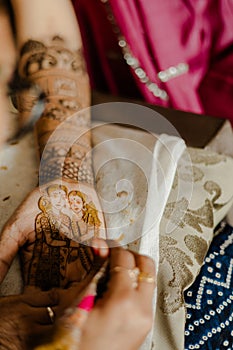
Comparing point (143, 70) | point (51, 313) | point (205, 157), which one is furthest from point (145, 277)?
point (143, 70)

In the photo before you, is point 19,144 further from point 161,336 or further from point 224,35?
point 224,35

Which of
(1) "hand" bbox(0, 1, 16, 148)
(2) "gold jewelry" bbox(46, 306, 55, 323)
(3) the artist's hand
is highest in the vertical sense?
(1) "hand" bbox(0, 1, 16, 148)

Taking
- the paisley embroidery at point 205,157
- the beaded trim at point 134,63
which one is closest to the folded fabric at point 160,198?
the paisley embroidery at point 205,157

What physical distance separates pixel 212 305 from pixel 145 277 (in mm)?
177

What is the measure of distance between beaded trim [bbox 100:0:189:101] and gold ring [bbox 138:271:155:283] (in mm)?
645

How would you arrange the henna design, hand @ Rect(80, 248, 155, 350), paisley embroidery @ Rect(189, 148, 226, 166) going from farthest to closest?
A: paisley embroidery @ Rect(189, 148, 226, 166)
the henna design
hand @ Rect(80, 248, 155, 350)

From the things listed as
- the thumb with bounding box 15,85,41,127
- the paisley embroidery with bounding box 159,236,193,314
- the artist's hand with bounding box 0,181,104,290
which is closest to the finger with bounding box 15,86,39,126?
the thumb with bounding box 15,85,41,127

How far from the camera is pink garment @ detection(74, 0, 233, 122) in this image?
105 cm

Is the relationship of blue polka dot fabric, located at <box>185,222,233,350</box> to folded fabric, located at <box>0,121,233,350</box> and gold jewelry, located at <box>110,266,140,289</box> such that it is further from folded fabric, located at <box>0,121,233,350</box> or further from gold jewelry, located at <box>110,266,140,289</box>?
gold jewelry, located at <box>110,266,140,289</box>

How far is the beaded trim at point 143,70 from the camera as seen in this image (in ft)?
3.47

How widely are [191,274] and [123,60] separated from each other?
605 mm

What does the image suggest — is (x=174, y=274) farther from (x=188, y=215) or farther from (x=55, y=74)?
(x=55, y=74)

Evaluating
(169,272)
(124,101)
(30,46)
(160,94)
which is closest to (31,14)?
(30,46)

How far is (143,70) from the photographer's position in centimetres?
108
